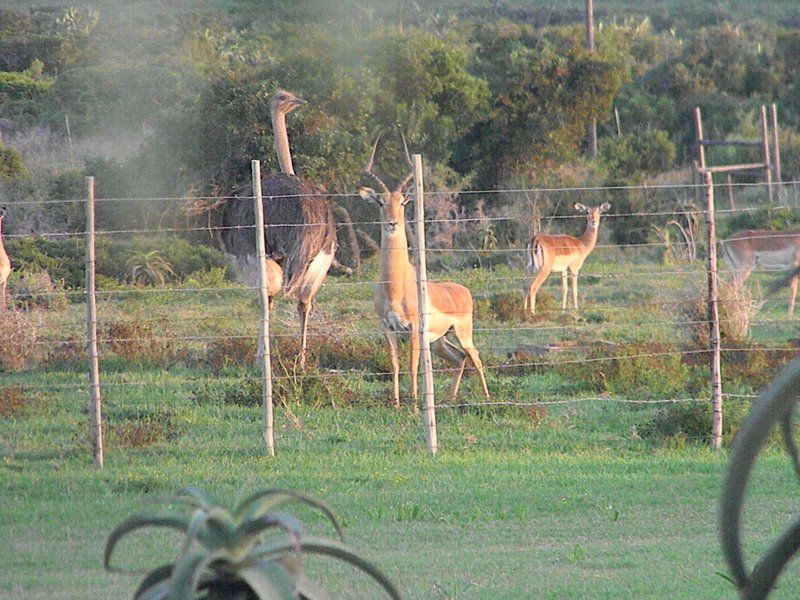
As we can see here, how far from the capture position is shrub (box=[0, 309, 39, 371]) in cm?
1209

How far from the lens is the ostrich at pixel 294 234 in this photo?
1245cm

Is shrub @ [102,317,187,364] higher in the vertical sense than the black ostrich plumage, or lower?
lower

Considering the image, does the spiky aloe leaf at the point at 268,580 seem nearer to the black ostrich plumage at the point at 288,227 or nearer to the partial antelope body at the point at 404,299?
the partial antelope body at the point at 404,299

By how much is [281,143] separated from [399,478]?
26.5 ft

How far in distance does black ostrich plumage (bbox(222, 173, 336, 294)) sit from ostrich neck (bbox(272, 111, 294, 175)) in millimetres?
1482

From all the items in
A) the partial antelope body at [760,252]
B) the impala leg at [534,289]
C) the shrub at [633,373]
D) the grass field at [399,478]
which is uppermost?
the partial antelope body at [760,252]

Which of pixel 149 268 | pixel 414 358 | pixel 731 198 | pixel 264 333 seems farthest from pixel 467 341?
pixel 731 198

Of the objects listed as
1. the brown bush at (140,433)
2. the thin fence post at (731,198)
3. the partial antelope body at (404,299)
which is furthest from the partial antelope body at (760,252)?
the brown bush at (140,433)

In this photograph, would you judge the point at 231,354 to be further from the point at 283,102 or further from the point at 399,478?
the point at 399,478

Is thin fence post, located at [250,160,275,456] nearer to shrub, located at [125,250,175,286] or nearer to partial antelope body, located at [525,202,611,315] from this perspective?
partial antelope body, located at [525,202,611,315]

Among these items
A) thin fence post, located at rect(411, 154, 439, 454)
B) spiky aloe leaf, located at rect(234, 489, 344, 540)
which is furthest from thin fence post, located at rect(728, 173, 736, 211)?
spiky aloe leaf, located at rect(234, 489, 344, 540)

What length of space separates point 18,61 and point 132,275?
13.2 metres

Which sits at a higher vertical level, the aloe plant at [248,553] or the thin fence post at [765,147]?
the thin fence post at [765,147]

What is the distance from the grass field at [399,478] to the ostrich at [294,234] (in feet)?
2.04
